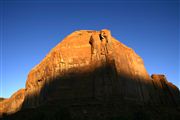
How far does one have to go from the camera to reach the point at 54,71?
47.4m

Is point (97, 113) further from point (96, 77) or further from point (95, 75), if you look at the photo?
point (95, 75)

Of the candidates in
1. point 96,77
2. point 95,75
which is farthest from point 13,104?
point 96,77

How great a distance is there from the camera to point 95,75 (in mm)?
40562

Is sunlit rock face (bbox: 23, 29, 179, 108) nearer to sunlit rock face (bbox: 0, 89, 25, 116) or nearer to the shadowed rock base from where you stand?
the shadowed rock base

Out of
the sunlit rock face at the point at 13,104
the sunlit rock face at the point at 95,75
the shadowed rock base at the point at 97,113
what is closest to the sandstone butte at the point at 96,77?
the sunlit rock face at the point at 95,75

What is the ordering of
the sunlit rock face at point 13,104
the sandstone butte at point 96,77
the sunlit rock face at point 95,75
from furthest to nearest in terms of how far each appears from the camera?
the sunlit rock face at point 13,104
the sunlit rock face at point 95,75
the sandstone butte at point 96,77

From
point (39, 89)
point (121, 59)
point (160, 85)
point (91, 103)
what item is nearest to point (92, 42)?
point (121, 59)

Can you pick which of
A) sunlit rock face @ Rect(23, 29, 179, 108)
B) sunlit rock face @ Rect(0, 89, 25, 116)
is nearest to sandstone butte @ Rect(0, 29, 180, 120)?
sunlit rock face @ Rect(23, 29, 179, 108)

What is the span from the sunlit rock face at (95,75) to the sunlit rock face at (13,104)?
39.9 feet

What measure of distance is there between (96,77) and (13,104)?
4001 cm

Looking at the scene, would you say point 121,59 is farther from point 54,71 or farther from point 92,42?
point 54,71

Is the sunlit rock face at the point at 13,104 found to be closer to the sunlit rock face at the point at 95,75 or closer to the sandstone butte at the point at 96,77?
the sandstone butte at the point at 96,77

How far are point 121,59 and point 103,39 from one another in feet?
18.8

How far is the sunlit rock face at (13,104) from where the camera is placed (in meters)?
66.4
